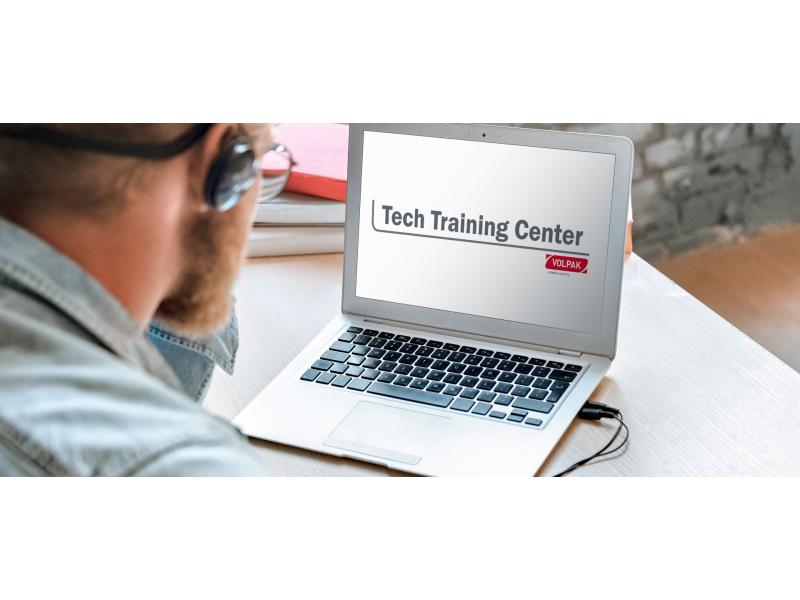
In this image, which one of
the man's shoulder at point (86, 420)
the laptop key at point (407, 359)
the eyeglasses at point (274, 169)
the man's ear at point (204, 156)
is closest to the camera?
the man's shoulder at point (86, 420)

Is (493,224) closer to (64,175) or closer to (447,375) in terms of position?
(447,375)

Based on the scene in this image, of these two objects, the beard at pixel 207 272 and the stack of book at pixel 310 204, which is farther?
the stack of book at pixel 310 204

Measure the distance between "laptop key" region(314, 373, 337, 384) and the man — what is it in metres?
0.15

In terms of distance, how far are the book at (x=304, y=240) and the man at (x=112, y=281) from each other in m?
0.28

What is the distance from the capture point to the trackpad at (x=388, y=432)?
749mm

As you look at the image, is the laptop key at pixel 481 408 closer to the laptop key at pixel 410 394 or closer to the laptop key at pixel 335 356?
the laptop key at pixel 410 394

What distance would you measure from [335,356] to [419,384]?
3.5 inches

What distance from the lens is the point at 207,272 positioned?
69 cm

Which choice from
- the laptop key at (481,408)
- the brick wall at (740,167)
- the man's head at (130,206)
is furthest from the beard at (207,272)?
the brick wall at (740,167)

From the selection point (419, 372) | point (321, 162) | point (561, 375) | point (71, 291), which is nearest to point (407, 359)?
point (419, 372)

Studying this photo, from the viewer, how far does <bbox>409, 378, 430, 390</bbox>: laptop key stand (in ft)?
2.65

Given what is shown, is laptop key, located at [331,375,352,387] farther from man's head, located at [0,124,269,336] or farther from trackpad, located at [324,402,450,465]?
man's head, located at [0,124,269,336]
